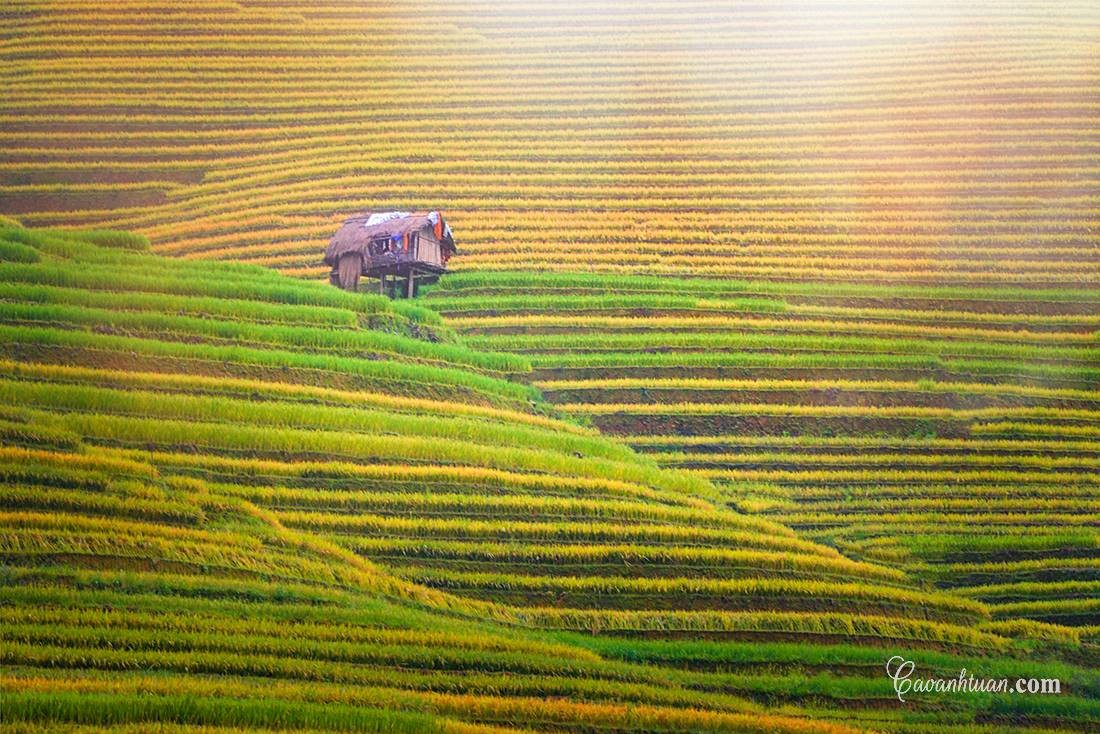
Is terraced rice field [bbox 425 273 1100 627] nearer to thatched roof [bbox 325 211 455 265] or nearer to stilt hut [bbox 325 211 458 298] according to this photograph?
stilt hut [bbox 325 211 458 298]

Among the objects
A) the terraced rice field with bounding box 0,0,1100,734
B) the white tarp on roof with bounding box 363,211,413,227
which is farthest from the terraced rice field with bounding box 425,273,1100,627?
the white tarp on roof with bounding box 363,211,413,227

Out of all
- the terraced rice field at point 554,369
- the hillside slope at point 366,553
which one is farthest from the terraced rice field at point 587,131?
the hillside slope at point 366,553

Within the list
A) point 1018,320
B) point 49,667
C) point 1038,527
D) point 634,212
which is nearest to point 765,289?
point 634,212

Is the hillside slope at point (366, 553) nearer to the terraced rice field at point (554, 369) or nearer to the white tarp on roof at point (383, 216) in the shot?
the terraced rice field at point (554, 369)

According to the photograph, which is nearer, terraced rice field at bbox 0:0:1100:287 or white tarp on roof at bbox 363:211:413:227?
white tarp on roof at bbox 363:211:413:227

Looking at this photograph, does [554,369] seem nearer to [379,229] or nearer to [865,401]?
[379,229]

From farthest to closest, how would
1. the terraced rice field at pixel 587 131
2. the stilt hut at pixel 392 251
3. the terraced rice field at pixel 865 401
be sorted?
the terraced rice field at pixel 587 131 < the stilt hut at pixel 392 251 < the terraced rice field at pixel 865 401
